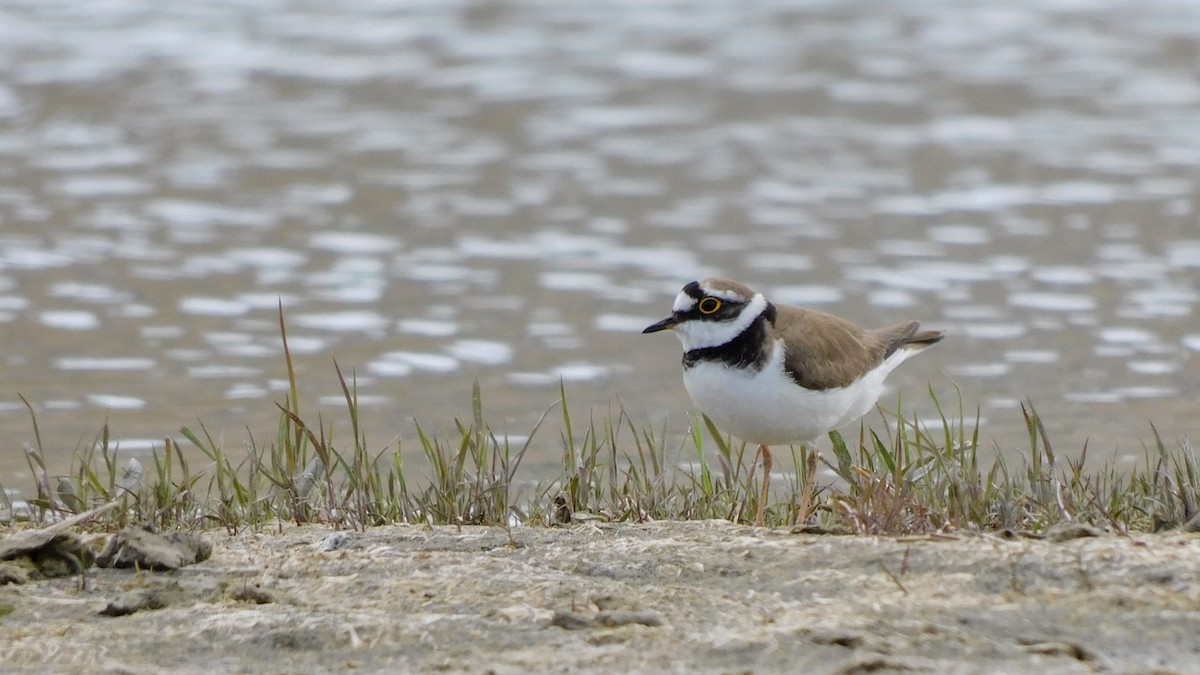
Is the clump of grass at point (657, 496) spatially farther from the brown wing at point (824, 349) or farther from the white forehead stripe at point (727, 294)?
the white forehead stripe at point (727, 294)

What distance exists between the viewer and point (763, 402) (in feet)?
18.8

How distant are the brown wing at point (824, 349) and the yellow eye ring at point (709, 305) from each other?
244 millimetres

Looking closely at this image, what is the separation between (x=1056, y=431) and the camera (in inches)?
341

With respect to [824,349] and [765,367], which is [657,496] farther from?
[824,349]

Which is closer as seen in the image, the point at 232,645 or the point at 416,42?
the point at 232,645

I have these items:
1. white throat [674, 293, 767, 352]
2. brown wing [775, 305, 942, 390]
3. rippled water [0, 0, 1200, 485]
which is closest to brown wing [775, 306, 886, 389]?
brown wing [775, 305, 942, 390]

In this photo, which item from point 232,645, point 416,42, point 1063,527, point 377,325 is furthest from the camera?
point 416,42

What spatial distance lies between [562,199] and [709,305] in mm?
6592

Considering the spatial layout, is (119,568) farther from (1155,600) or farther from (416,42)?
(416,42)

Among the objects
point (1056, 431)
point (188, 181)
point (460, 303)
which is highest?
point (188, 181)

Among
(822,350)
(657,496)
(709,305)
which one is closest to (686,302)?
(709,305)

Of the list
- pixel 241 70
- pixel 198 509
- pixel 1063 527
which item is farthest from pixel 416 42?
pixel 1063 527

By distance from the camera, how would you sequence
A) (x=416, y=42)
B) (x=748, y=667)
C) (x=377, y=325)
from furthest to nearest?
1. (x=416, y=42)
2. (x=377, y=325)
3. (x=748, y=667)

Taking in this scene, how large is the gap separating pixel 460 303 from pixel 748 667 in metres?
6.84
